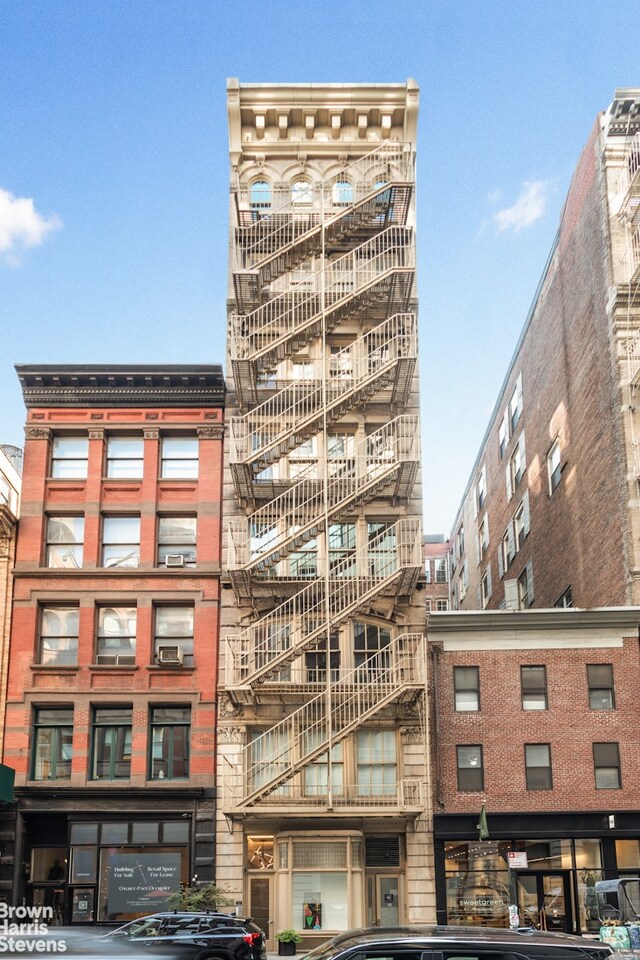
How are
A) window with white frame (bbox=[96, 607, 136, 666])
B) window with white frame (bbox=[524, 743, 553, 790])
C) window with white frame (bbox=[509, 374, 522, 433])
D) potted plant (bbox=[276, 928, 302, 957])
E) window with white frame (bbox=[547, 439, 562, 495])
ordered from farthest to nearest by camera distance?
window with white frame (bbox=[509, 374, 522, 433]) → window with white frame (bbox=[547, 439, 562, 495]) → window with white frame (bbox=[96, 607, 136, 666]) → window with white frame (bbox=[524, 743, 553, 790]) → potted plant (bbox=[276, 928, 302, 957])

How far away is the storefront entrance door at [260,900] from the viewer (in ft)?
109

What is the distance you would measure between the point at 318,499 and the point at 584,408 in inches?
493

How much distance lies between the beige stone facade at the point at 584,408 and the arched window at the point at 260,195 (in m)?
12.4

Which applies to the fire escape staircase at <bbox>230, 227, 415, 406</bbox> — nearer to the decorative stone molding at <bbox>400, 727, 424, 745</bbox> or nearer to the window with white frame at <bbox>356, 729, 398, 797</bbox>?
the window with white frame at <bbox>356, 729, 398, 797</bbox>

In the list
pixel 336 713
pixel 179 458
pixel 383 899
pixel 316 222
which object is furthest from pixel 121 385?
pixel 383 899

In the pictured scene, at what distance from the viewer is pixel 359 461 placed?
36281 millimetres

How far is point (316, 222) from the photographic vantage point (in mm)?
38875

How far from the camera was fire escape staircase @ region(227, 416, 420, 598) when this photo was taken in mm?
35000

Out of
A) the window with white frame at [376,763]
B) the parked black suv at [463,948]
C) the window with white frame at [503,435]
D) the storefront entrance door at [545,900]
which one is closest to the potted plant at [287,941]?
the window with white frame at [376,763]

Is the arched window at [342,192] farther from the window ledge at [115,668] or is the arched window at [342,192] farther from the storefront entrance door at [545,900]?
the storefront entrance door at [545,900]

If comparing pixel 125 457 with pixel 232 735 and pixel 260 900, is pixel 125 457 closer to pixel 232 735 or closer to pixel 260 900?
pixel 232 735

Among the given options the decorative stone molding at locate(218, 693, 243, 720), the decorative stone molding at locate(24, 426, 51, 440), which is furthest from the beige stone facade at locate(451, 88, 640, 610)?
the decorative stone molding at locate(24, 426, 51, 440)

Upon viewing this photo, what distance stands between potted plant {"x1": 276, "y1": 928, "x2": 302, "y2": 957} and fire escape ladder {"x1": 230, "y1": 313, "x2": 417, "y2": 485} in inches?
536

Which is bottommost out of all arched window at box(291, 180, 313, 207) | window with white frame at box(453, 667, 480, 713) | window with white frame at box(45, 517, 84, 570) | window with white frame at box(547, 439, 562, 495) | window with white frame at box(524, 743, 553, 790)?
window with white frame at box(524, 743, 553, 790)
